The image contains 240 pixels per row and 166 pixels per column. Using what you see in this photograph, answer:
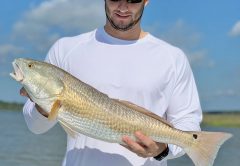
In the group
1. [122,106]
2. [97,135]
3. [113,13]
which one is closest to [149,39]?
[113,13]

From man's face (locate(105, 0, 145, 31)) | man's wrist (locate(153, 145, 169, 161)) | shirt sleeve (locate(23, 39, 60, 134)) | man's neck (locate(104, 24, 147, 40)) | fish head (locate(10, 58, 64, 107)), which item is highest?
man's face (locate(105, 0, 145, 31))

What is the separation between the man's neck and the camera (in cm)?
535

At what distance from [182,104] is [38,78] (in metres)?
Answer: 1.41

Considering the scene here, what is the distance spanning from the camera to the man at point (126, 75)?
16.5ft

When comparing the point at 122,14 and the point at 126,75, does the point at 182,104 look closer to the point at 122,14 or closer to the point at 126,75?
the point at 126,75

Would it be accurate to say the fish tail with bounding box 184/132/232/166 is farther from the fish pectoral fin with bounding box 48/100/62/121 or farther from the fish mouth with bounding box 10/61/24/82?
the fish mouth with bounding box 10/61/24/82

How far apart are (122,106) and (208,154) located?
0.90 m

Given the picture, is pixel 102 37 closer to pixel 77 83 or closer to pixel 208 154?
pixel 77 83

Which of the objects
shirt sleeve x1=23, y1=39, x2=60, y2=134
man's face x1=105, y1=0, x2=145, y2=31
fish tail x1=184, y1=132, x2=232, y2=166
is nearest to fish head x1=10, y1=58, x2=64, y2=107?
shirt sleeve x1=23, y1=39, x2=60, y2=134

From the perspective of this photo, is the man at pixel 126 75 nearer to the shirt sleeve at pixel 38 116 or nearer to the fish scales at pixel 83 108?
the shirt sleeve at pixel 38 116

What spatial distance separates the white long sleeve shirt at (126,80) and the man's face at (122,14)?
0.16m

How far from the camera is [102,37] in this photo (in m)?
5.37

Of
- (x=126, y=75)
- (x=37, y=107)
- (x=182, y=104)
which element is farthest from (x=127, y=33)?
(x=37, y=107)

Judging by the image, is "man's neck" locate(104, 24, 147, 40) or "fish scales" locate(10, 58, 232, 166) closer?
"fish scales" locate(10, 58, 232, 166)
